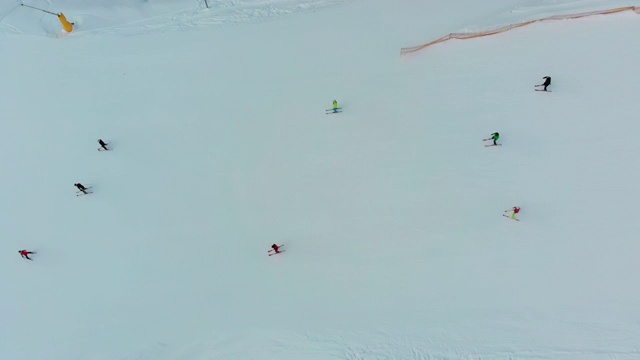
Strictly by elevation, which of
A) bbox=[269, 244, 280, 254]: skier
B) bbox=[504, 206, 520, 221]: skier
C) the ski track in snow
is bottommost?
bbox=[269, 244, 280, 254]: skier

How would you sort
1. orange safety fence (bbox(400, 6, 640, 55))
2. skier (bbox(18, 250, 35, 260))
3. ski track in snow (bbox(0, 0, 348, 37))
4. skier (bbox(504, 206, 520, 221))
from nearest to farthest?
skier (bbox(504, 206, 520, 221))
skier (bbox(18, 250, 35, 260))
orange safety fence (bbox(400, 6, 640, 55))
ski track in snow (bbox(0, 0, 348, 37))

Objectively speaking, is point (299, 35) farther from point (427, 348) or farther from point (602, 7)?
point (427, 348)

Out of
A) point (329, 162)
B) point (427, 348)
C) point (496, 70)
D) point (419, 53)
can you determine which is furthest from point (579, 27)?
point (427, 348)

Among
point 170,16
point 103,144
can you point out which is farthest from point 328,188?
point 170,16

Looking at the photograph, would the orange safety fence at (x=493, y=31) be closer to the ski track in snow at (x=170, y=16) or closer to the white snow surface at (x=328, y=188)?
the white snow surface at (x=328, y=188)

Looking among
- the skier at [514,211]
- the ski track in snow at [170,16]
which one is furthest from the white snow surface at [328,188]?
the skier at [514,211]

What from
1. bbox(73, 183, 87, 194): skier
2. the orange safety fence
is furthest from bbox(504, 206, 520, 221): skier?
bbox(73, 183, 87, 194): skier

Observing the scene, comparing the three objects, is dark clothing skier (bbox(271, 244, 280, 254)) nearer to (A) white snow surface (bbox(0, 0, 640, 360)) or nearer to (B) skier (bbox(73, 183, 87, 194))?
(A) white snow surface (bbox(0, 0, 640, 360))

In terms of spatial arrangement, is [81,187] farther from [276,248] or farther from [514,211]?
[514,211]

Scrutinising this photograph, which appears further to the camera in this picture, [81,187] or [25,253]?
[81,187]
